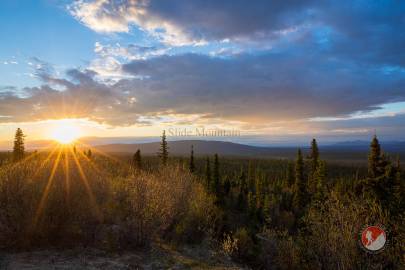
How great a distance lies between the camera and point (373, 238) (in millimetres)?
9625

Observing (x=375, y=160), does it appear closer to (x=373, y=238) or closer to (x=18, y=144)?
(x=373, y=238)

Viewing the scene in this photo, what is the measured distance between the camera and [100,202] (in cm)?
1617

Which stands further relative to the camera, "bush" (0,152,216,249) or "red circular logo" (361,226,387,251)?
"bush" (0,152,216,249)

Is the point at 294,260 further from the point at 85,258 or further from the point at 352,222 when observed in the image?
the point at 85,258

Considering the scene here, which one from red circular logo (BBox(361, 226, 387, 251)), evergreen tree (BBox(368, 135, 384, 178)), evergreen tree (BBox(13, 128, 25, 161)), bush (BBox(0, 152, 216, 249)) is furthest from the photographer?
evergreen tree (BBox(13, 128, 25, 161))

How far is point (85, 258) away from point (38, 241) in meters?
2.70

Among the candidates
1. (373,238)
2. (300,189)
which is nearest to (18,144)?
(300,189)

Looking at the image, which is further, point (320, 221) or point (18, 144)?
point (18, 144)

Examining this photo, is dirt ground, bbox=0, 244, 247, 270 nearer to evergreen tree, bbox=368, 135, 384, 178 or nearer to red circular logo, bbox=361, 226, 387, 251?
red circular logo, bbox=361, 226, 387, 251

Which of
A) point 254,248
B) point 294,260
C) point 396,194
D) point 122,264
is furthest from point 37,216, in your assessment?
point 396,194

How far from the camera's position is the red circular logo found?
943 cm

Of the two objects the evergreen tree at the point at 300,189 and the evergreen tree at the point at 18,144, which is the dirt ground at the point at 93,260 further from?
the evergreen tree at the point at 18,144

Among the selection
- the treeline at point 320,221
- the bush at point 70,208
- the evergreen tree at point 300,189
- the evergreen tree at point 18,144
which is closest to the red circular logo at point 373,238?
the treeline at point 320,221

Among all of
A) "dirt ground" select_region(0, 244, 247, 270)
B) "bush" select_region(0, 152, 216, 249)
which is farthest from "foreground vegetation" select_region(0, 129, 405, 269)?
"dirt ground" select_region(0, 244, 247, 270)
